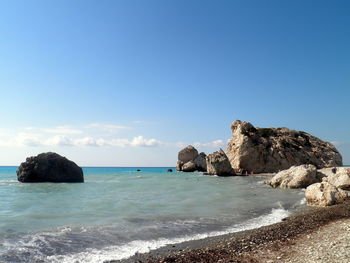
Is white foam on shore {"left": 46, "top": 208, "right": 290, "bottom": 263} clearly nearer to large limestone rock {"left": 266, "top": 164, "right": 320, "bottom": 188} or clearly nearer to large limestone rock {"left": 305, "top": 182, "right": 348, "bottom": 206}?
large limestone rock {"left": 305, "top": 182, "right": 348, "bottom": 206}

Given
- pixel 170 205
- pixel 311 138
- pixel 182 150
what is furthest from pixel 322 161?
pixel 170 205

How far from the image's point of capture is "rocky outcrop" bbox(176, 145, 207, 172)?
342 feet

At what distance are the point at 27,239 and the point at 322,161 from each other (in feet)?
274

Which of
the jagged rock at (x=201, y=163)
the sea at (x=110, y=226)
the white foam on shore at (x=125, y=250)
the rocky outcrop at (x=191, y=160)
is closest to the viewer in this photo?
the white foam on shore at (x=125, y=250)

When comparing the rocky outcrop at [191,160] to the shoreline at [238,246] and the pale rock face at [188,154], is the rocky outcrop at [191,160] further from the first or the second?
the shoreline at [238,246]

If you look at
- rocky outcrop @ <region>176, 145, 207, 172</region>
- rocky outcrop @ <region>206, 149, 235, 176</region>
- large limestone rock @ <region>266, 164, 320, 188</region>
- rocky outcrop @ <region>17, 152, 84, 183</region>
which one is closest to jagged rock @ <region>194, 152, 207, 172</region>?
rocky outcrop @ <region>176, 145, 207, 172</region>

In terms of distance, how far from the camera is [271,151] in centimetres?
7756

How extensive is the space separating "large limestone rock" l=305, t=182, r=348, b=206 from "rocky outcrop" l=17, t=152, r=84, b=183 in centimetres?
4060

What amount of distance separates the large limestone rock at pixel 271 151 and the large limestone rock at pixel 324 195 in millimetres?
55781

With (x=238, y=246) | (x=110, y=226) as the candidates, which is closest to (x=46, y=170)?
(x=110, y=226)

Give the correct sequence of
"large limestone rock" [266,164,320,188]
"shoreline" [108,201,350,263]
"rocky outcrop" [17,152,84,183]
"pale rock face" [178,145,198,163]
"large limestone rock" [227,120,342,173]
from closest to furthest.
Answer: "shoreline" [108,201,350,263], "large limestone rock" [266,164,320,188], "rocky outcrop" [17,152,84,183], "large limestone rock" [227,120,342,173], "pale rock face" [178,145,198,163]

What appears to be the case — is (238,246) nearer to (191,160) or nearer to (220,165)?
(220,165)

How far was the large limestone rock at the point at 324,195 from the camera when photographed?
20094 millimetres

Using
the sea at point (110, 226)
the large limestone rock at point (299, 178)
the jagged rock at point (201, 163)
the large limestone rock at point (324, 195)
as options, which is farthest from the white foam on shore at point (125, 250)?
the jagged rock at point (201, 163)
